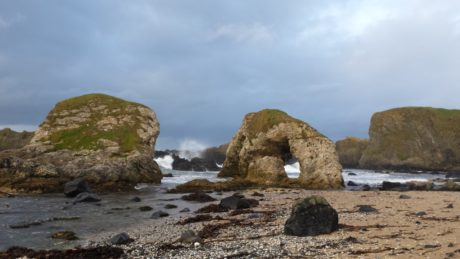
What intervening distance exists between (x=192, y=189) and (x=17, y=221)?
2185cm

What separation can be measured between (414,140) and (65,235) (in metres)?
113

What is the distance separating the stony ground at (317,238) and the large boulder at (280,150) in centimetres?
2424

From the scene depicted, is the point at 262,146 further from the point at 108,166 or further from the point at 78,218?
the point at 78,218

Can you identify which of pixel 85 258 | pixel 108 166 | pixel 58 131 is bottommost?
pixel 85 258

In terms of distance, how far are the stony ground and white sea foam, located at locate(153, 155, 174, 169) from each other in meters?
73.7

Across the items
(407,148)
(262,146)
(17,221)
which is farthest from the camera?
(407,148)

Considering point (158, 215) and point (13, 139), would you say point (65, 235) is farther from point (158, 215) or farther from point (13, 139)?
point (13, 139)

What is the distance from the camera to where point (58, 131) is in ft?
184

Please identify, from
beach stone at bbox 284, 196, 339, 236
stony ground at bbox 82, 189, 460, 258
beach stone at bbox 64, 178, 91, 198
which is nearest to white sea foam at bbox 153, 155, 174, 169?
beach stone at bbox 64, 178, 91, 198

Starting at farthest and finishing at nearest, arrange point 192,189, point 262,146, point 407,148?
point 407,148, point 262,146, point 192,189

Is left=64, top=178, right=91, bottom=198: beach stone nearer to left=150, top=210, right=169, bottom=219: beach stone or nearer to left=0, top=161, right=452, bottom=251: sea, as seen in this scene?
left=0, top=161, right=452, bottom=251: sea

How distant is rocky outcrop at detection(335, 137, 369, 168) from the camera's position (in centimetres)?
12672

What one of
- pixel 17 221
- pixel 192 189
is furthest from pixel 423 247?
pixel 192 189

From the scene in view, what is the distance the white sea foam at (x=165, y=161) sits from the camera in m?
96.9
